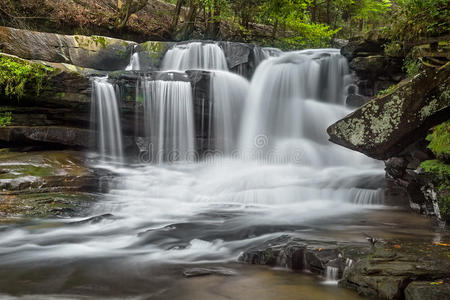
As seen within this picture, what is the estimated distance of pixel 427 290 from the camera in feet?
9.43

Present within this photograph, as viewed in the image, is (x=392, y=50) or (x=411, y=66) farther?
(x=392, y=50)

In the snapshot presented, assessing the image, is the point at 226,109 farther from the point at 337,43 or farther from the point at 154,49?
the point at 337,43

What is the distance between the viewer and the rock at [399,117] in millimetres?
5371

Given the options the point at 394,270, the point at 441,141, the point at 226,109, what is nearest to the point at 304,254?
the point at 394,270

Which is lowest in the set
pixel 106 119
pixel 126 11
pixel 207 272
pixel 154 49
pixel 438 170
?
pixel 207 272

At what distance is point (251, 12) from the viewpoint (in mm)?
16375

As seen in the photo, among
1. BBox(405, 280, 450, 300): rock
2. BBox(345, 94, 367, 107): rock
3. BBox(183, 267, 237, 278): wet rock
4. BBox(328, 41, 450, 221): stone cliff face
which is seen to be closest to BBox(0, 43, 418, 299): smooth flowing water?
BBox(183, 267, 237, 278): wet rock

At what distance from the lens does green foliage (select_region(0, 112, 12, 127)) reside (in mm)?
9294

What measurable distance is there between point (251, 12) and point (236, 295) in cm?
1496

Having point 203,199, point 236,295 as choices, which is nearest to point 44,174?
point 203,199

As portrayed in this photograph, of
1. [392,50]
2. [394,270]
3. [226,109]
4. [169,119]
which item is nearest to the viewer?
[394,270]

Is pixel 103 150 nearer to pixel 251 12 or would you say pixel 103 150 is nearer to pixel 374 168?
pixel 374 168

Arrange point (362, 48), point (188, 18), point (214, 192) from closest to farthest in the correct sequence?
point (214, 192) < point (362, 48) < point (188, 18)

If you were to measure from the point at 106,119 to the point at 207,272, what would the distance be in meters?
7.47
